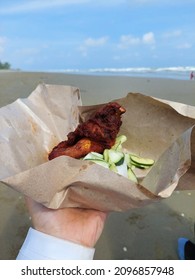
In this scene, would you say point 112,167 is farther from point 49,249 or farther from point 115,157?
point 49,249

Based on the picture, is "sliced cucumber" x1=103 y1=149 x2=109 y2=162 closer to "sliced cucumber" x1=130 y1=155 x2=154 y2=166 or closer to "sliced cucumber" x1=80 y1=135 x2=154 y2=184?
"sliced cucumber" x1=80 y1=135 x2=154 y2=184

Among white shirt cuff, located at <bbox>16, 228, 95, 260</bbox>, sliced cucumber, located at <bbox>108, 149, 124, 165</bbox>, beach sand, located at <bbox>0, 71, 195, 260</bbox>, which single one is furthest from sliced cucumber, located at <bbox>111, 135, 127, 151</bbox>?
beach sand, located at <bbox>0, 71, 195, 260</bbox>

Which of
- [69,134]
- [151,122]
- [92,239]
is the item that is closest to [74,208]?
[92,239]

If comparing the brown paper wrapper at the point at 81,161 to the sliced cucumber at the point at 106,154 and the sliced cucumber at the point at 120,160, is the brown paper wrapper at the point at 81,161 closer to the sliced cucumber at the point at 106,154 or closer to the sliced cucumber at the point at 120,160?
the sliced cucumber at the point at 120,160

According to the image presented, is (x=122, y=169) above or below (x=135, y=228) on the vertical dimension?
above

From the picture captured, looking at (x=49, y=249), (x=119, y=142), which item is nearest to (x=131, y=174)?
(x=119, y=142)
